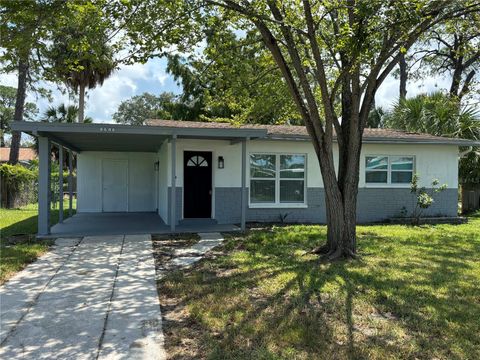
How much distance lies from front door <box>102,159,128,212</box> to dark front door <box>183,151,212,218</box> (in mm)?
5239

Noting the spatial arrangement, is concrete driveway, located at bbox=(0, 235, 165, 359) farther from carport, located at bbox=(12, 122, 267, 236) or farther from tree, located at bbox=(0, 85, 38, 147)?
tree, located at bbox=(0, 85, 38, 147)

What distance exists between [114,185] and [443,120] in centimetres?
1386

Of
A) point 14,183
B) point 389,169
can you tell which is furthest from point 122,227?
point 14,183

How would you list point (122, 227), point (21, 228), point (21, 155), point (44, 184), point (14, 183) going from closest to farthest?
point (44, 184) → point (21, 228) → point (122, 227) → point (14, 183) → point (21, 155)

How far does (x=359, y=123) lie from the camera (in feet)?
27.0

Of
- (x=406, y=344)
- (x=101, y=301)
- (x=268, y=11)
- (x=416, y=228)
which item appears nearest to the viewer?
(x=406, y=344)

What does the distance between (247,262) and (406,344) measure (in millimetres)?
3949

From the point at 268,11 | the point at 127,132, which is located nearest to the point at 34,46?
the point at 127,132

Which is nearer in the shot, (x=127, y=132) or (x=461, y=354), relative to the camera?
(x=461, y=354)

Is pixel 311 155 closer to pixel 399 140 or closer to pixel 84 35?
pixel 399 140

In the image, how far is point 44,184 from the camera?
10273 millimetres

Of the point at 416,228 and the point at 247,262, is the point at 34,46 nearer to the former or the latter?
the point at 247,262

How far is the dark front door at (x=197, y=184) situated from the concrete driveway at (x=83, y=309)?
519cm

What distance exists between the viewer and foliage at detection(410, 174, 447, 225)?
44.4ft
